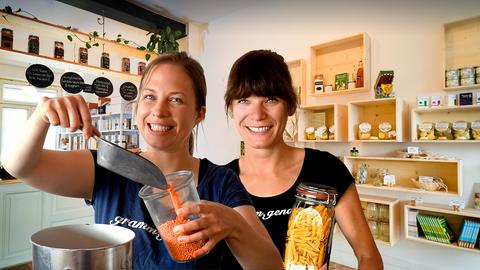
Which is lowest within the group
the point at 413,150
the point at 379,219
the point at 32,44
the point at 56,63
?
the point at 379,219

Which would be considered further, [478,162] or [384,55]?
[384,55]

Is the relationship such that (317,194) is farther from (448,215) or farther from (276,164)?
(448,215)

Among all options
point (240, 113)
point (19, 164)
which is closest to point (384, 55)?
point (240, 113)

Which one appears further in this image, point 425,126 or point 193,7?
point 193,7

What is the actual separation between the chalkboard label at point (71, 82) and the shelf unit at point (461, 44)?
3276 mm

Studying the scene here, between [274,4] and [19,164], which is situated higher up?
[274,4]

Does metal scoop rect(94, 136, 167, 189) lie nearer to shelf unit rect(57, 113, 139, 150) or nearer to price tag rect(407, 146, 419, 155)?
price tag rect(407, 146, 419, 155)

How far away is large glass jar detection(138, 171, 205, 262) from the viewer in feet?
1.62

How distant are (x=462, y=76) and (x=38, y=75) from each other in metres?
3.51

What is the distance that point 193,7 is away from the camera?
363cm

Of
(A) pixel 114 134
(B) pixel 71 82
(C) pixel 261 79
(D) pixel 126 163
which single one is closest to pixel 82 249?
(D) pixel 126 163

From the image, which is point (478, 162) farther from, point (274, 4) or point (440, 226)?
point (274, 4)

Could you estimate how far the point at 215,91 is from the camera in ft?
13.0

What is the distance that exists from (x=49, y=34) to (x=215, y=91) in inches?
78.6
